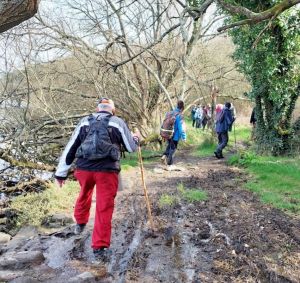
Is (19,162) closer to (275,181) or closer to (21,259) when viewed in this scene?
(275,181)

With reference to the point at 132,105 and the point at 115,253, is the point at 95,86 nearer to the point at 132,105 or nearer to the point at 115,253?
the point at 132,105

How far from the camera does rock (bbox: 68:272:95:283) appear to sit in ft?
14.7

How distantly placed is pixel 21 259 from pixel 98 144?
1738mm

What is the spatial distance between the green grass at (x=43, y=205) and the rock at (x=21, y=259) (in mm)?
1888

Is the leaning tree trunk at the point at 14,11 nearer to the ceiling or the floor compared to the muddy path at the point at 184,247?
nearer to the ceiling

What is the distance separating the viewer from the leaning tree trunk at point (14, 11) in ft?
9.75

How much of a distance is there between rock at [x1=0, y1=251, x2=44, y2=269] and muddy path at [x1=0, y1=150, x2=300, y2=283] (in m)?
0.03

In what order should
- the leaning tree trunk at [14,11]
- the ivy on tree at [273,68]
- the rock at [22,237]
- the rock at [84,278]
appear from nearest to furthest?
the leaning tree trunk at [14,11] → the rock at [84,278] → the rock at [22,237] → the ivy on tree at [273,68]

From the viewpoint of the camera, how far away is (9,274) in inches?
185

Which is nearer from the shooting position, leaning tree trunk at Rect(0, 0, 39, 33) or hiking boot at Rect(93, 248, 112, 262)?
leaning tree trunk at Rect(0, 0, 39, 33)

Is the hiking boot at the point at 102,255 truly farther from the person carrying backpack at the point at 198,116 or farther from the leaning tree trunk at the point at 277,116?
the person carrying backpack at the point at 198,116

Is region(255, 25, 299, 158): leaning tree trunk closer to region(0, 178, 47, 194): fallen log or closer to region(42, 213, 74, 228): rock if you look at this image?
region(0, 178, 47, 194): fallen log

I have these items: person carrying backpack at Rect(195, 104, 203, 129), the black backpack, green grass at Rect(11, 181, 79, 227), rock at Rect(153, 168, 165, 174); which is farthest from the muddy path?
person carrying backpack at Rect(195, 104, 203, 129)

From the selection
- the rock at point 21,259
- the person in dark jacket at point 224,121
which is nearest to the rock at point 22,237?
the rock at point 21,259
